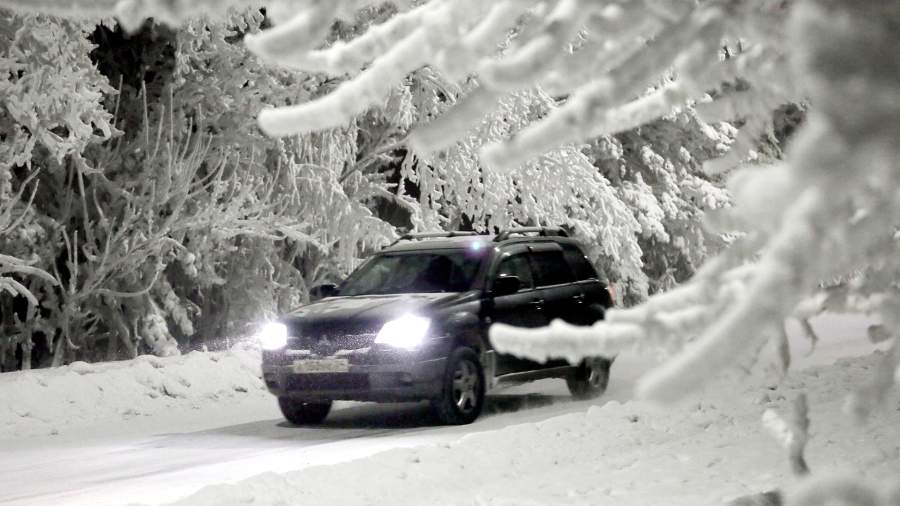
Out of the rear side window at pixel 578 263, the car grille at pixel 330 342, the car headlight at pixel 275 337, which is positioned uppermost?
the rear side window at pixel 578 263

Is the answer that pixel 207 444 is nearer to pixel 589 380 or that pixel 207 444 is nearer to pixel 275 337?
pixel 275 337

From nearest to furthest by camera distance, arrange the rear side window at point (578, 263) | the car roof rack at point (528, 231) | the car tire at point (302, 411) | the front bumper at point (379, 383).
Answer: the front bumper at point (379, 383) < the car tire at point (302, 411) < the car roof rack at point (528, 231) < the rear side window at point (578, 263)

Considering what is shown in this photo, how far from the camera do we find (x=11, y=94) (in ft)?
46.8

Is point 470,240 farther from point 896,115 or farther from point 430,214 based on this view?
point 896,115

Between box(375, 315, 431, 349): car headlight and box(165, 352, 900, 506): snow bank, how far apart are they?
7.68 ft

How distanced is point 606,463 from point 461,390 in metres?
4.18

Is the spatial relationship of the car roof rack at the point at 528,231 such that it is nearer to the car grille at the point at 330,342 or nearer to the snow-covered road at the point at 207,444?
the snow-covered road at the point at 207,444

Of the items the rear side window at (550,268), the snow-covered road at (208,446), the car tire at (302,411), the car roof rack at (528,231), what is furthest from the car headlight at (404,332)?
the rear side window at (550,268)

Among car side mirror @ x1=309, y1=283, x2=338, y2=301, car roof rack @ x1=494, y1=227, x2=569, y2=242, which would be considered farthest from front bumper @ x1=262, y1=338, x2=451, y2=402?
car roof rack @ x1=494, y1=227, x2=569, y2=242

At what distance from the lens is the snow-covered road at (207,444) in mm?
9180

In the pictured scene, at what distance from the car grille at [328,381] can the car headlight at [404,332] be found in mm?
378

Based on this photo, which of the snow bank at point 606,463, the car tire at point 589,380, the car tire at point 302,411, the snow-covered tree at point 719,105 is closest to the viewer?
the snow-covered tree at point 719,105

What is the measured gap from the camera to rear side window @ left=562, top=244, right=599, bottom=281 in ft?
46.6

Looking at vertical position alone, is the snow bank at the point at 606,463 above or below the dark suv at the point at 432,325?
below
